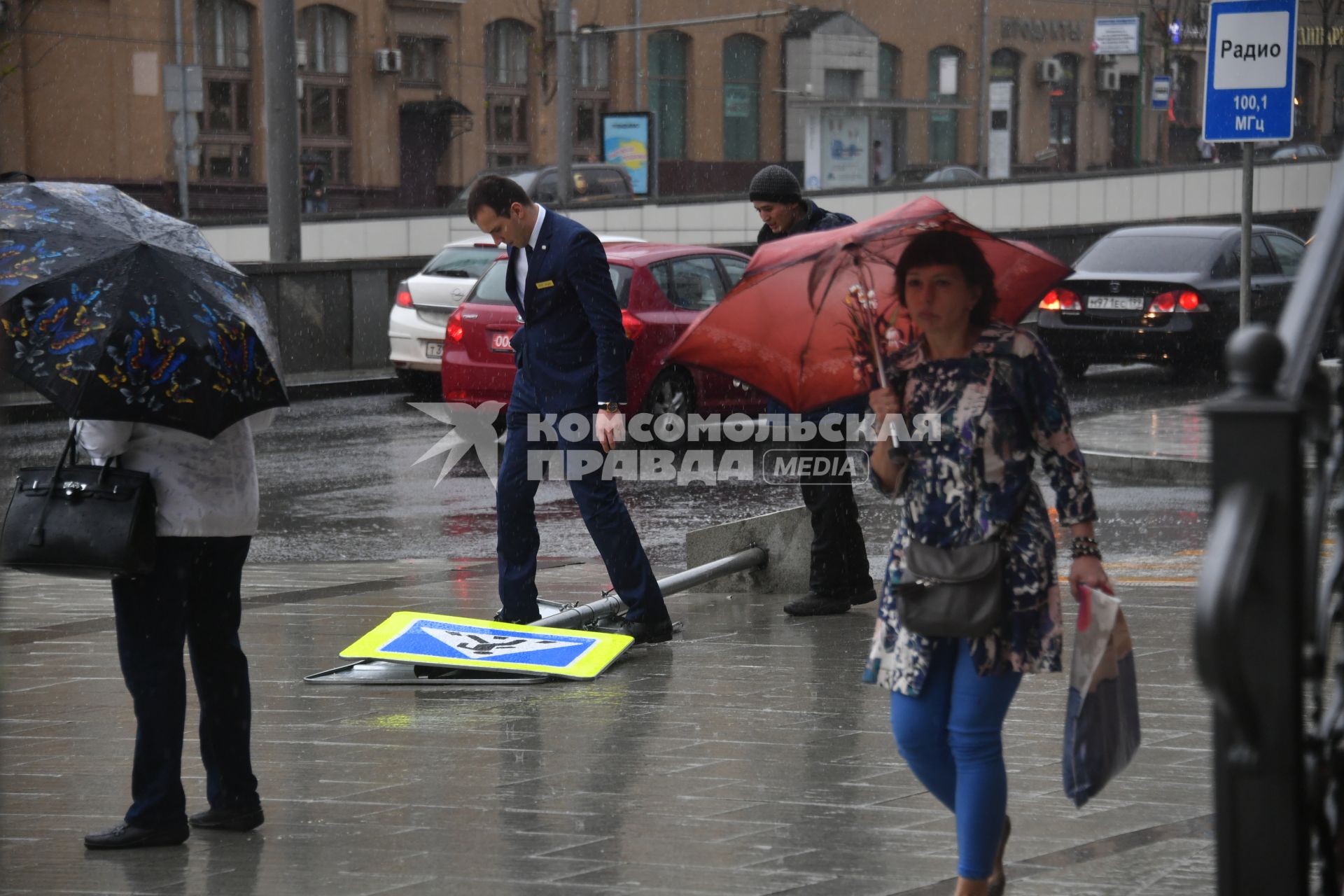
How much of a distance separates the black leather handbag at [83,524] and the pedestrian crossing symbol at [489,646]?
2318 millimetres

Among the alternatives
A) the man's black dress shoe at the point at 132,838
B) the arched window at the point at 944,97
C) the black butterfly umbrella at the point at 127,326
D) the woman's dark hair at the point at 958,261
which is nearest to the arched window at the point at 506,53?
the arched window at the point at 944,97

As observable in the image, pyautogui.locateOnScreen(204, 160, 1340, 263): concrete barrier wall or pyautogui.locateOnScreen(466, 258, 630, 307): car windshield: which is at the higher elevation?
pyautogui.locateOnScreen(204, 160, 1340, 263): concrete barrier wall

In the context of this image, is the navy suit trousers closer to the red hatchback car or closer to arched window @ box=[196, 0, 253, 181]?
the red hatchback car

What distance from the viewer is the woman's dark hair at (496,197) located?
24.3ft

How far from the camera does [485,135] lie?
158ft

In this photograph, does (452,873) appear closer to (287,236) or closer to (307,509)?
(307,509)

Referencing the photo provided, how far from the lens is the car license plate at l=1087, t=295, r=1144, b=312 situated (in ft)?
63.2

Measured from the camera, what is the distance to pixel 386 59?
1732 inches

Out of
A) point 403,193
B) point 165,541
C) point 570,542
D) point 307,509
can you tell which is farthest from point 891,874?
point 403,193

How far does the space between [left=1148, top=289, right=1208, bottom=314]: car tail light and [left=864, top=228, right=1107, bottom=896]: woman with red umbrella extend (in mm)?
15235

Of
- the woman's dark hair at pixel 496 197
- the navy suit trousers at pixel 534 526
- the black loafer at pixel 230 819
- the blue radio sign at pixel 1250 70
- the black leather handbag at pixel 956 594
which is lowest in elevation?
the black loafer at pixel 230 819

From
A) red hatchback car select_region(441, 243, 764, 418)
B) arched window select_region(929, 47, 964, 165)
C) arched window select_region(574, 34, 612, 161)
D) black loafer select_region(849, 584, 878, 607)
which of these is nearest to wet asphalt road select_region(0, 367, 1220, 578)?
red hatchback car select_region(441, 243, 764, 418)

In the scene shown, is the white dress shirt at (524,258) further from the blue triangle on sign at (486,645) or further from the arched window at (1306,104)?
the arched window at (1306,104)

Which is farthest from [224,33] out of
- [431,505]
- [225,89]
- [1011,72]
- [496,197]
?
[496,197]
